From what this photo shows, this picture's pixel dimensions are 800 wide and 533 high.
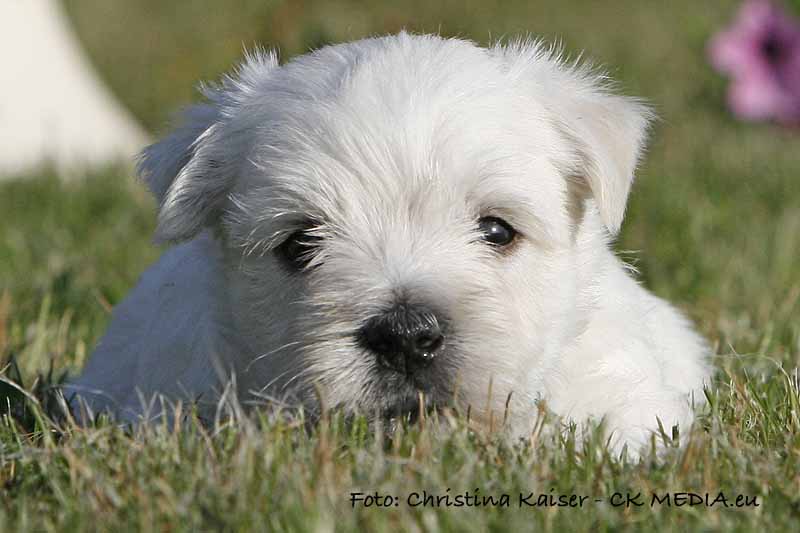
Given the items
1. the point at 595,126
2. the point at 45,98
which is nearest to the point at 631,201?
the point at 595,126

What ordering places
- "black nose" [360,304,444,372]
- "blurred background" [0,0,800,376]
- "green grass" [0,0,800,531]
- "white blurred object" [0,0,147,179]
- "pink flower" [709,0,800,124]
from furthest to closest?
"white blurred object" [0,0,147,179]
"pink flower" [709,0,800,124]
"blurred background" [0,0,800,376]
"black nose" [360,304,444,372]
"green grass" [0,0,800,531]

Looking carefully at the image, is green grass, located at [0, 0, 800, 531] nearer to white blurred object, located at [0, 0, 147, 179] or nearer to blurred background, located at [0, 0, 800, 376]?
blurred background, located at [0, 0, 800, 376]

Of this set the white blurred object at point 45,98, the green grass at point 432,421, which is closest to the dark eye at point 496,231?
the green grass at point 432,421

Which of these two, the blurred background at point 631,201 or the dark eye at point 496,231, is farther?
the blurred background at point 631,201

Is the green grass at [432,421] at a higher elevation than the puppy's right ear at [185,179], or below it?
below

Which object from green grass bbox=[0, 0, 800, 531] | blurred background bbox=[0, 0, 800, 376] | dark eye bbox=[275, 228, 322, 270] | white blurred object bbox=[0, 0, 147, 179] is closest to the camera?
green grass bbox=[0, 0, 800, 531]

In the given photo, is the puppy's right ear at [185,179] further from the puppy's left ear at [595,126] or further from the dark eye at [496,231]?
the puppy's left ear at [595,126]

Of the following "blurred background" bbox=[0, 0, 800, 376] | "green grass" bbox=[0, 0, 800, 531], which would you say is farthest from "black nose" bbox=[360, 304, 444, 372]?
"blurred background" bbox=[0, 0, 800, 376]
